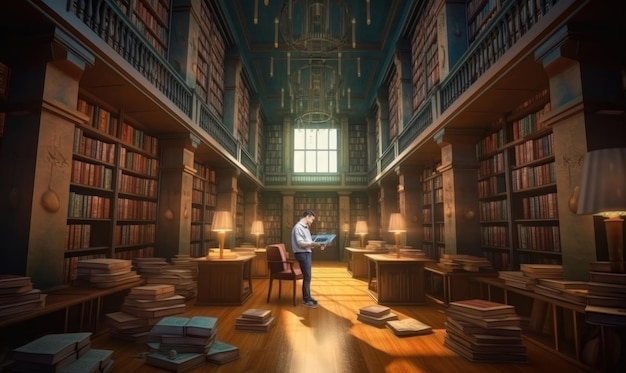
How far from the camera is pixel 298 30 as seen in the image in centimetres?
845

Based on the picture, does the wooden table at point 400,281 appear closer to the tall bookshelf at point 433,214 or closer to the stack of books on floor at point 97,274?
the tall bookshelf at point 433,214

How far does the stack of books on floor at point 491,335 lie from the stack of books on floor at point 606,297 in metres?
0.55

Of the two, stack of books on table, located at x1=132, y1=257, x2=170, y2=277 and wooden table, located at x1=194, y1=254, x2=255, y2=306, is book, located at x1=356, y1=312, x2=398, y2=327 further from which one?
stack of books on table, located at x1=132, y1=257, x2=170, y2=277

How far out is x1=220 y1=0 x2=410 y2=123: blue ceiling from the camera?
756 centimetres

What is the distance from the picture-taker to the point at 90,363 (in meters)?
2.13

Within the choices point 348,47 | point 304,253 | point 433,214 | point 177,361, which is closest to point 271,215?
point 348,47

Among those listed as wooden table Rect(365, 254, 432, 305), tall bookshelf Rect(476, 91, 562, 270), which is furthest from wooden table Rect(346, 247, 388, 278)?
tall bookshelf Rect(476, 91, 562, 270)

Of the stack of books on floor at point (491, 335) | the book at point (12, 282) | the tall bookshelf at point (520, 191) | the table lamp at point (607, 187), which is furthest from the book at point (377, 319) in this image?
the book at point (12, 282)

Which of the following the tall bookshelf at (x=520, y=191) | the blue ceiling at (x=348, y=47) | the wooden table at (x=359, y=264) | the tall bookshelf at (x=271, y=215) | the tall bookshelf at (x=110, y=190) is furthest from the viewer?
the tall bookshelf at (x=271, y=215)

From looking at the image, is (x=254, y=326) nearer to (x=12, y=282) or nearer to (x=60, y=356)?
(x=60, y=356)

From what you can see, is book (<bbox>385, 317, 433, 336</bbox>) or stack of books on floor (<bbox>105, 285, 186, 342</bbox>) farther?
book (<bbox>385, 317, 433, 336</bbox>)

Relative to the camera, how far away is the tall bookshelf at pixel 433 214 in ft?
21.4

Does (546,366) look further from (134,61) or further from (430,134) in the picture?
(134,61)

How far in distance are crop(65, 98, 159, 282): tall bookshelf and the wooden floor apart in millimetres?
1184
